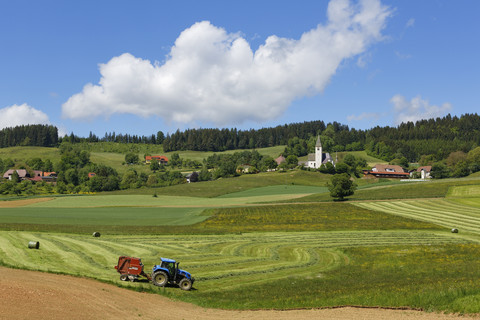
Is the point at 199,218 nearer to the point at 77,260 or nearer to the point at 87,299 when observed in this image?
the point at 77,260

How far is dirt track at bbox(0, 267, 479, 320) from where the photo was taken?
752 inches

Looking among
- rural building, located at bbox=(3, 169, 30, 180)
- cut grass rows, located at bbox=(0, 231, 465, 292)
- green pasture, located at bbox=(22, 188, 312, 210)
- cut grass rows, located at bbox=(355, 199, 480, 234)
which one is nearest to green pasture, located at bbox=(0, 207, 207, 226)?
green pasture, located at bbox=(22, 188, 312, 210)

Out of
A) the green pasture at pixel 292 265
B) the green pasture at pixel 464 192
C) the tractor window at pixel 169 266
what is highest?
the green pasture at pixel 464 192

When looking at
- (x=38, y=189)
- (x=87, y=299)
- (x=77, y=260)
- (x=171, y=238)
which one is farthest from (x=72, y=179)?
(x=87, y=299)

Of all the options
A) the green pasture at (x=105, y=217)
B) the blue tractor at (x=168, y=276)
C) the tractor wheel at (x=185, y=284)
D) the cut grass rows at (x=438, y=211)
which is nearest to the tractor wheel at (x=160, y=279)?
the blue tractor at (x=168, y=276)

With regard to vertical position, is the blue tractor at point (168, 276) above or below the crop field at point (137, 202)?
above

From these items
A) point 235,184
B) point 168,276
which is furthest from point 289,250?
point 235,184

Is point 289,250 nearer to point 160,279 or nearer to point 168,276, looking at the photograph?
point 168,276

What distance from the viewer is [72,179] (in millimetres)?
158250

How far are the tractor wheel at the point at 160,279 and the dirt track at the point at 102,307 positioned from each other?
2570 millimetres

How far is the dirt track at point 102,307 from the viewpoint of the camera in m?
19.1

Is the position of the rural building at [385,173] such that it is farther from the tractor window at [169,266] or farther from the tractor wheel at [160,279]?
the tractor wheel at [160,279]

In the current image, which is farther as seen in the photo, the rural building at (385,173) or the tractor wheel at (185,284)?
the rural building at (385,173)

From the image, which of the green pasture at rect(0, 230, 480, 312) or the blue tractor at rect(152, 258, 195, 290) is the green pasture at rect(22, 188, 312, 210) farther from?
the blue tractor at rect(152, 258, 195, 290)
